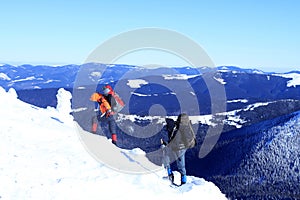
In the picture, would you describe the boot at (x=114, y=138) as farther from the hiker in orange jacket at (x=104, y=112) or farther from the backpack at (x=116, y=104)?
the backpack at (x=116, y=104)

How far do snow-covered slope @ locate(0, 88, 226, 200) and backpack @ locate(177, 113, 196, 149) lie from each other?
2.32 metres

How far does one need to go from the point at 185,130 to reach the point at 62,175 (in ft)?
19.3

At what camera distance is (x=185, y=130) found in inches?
672

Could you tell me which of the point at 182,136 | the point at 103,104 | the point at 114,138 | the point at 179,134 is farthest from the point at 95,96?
the point at 182,136

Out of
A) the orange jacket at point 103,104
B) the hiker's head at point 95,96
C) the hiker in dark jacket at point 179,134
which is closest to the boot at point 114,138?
the orange jacket at point 103,104

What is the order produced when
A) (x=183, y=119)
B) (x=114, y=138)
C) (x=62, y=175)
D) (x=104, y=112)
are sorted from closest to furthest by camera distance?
(x=62, y=175), (x=183, y=119), (x=104, y=112), (x=114, y=138)

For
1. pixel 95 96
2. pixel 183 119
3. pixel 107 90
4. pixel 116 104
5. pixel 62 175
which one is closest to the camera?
pixel 62 175

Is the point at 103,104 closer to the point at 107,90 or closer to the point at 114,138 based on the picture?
the point at 107,90

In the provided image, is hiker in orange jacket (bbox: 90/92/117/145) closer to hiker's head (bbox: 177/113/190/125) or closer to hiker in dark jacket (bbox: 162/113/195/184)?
hiker in dark jacket (bbox: 162/113/195/184)

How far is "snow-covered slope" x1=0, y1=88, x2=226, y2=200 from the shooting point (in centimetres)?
1509

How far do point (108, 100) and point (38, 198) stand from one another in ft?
27.3

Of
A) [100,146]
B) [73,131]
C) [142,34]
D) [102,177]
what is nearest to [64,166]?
[102,177]

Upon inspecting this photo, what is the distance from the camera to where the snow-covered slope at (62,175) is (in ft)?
49.5

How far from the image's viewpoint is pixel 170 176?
62.3 ft
